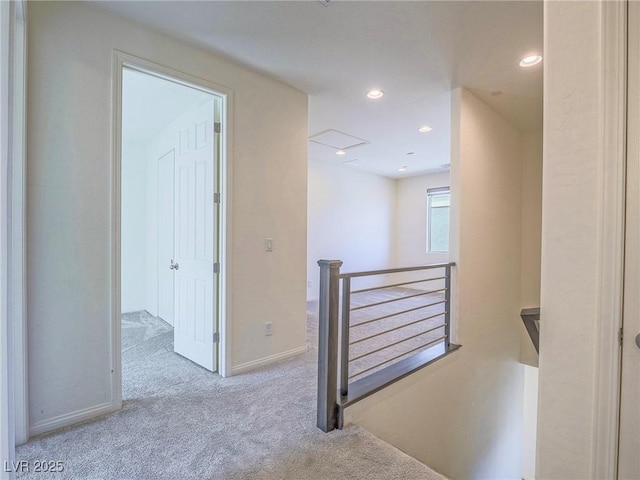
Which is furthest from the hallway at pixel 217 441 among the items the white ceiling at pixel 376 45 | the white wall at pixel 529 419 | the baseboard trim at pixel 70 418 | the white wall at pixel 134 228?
the white wall at pixel 529 419

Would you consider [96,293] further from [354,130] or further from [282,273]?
[354,130]

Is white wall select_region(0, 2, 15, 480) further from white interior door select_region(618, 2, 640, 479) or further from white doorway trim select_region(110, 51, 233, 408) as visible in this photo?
white interior door select_region(618, 2, 640, 479)

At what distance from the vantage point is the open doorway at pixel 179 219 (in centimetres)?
261

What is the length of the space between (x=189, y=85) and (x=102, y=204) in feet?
3.53

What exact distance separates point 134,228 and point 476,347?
479cm

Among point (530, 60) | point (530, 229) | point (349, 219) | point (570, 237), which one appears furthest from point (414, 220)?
point (570, 237)

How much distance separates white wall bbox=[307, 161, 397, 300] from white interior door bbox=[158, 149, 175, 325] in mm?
2353

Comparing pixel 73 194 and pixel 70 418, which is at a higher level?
pixel 73 194

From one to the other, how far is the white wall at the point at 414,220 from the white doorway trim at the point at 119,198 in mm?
5207

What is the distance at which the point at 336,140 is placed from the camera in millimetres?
4543

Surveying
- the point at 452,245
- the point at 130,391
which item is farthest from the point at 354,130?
the point at 130,391

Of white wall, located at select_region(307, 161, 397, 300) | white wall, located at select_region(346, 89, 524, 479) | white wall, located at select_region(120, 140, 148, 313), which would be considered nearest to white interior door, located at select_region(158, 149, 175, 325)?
white wall, located at select_region(120, 140, 148, 313)

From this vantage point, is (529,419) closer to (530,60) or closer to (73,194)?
(530,60)

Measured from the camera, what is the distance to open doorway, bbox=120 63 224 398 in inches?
103
